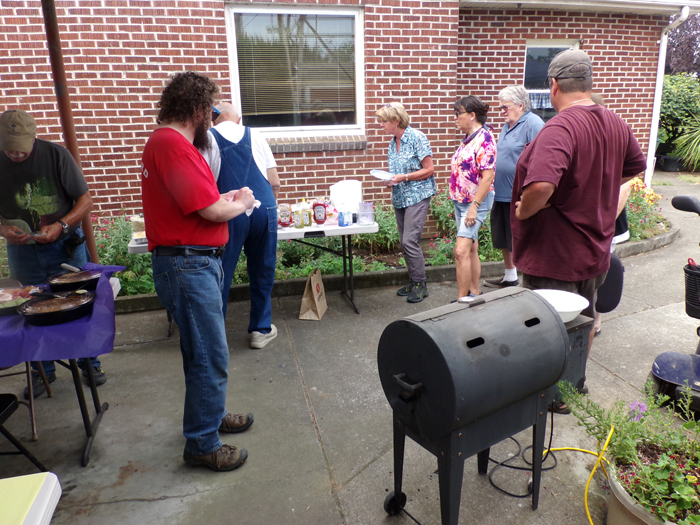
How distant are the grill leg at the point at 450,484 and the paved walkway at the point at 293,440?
1.33 ft

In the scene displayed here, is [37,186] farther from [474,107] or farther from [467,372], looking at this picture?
[474,107]

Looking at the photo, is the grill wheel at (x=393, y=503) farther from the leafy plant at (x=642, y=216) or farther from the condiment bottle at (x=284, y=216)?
the leafy plant at (x=642, y=216)

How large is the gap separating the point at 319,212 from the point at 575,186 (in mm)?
2430

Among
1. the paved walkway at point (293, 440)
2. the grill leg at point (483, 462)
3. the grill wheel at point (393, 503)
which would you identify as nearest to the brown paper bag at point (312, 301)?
the paved walkway at point (293, 440)

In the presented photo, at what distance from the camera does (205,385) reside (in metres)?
2.53

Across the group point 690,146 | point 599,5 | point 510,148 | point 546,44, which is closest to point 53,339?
point 510,148

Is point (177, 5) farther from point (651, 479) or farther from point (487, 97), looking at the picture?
point (651, 479)

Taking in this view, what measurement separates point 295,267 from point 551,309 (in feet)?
13.0

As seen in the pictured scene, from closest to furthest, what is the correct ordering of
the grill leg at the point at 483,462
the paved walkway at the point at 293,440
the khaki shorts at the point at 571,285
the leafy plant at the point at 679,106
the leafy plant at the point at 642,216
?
the paved walkway at the point at 293,440, the grill leg at the point at 483,462, the khaki shorts at the point at 571,285, the leafy plant at the point at 642,216, the leafy plant at the point at 679,106

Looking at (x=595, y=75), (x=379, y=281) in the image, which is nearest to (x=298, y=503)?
(x=379, y=281)

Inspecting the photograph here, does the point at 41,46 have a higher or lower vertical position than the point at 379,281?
higher

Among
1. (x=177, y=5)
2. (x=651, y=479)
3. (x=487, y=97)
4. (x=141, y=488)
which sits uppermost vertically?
(x=177, y=5)

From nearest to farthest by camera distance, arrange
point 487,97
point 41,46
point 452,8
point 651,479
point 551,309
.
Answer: point 651,479, point 551,309, point 41,46, point 452,8, point 487,97

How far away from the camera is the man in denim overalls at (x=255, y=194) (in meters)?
3.53
